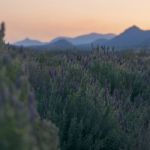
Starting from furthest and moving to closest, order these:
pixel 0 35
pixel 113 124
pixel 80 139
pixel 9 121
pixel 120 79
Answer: pixel 120 79 < pixel 113 124 < pixel 80 139 < pixel 0 35 < pixel 9 121

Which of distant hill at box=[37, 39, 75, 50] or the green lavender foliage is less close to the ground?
the green lavender foliage

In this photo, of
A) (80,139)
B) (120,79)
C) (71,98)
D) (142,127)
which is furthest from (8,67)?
(120,79)

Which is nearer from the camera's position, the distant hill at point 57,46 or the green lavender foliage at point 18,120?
the green lavender foliage at point 18,120

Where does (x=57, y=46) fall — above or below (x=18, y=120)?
below

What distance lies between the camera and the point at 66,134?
729cm

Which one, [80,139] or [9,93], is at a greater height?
[9,93]

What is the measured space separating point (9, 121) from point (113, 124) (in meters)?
4.69

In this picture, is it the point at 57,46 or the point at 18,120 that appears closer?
the point at 18,120

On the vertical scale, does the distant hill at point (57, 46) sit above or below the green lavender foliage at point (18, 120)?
below

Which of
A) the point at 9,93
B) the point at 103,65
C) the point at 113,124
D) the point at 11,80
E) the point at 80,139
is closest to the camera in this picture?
the point at 9,93

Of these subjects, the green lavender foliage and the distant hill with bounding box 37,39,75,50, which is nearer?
the green lavender foliage

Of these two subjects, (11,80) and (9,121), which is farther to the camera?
(11,80)

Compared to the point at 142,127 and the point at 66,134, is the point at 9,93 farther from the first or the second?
the point at 142,127

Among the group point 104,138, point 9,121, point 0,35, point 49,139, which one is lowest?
point 104,138
